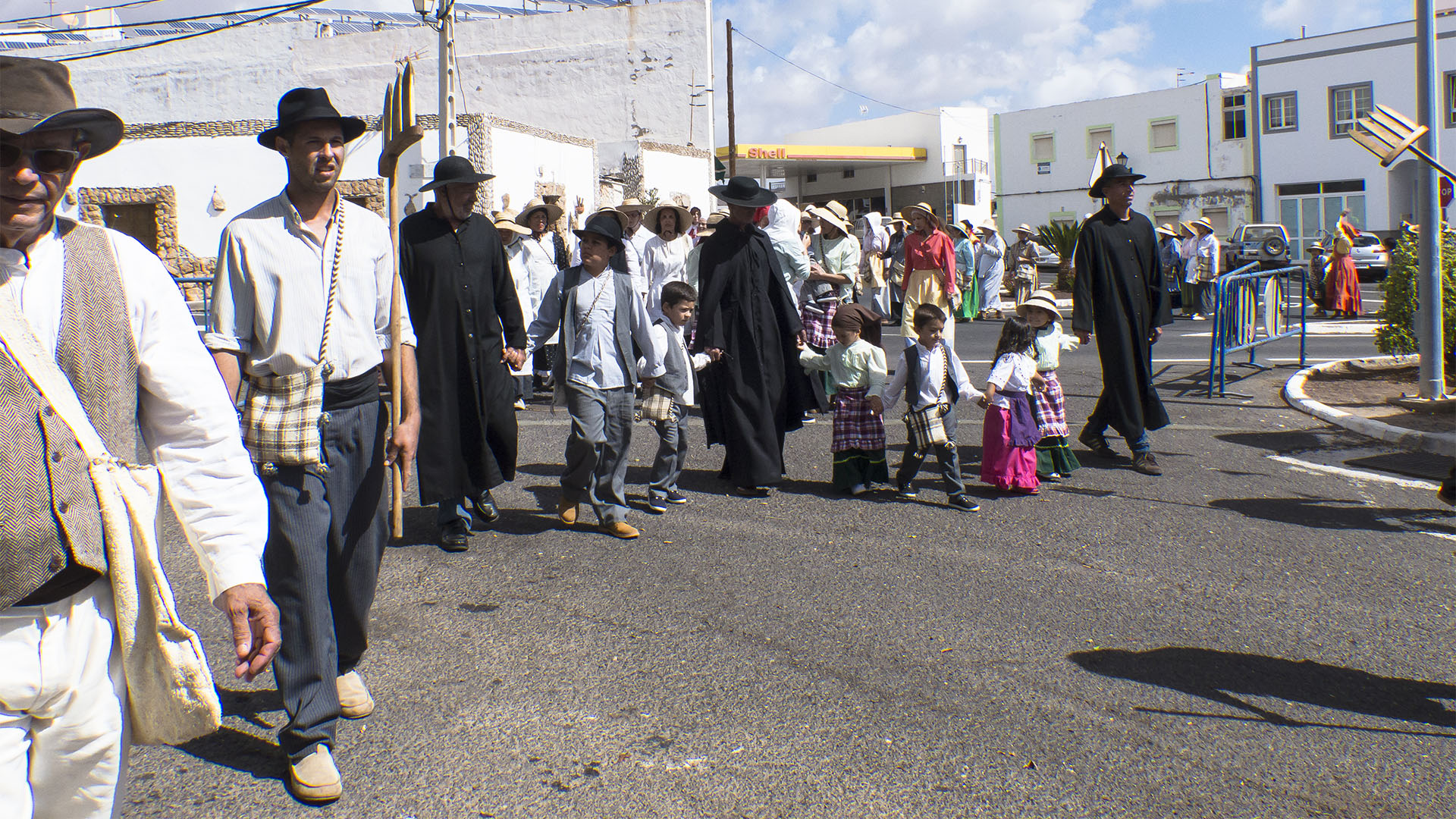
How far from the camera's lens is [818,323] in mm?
9984

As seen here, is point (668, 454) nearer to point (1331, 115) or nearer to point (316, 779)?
point (316, 779)

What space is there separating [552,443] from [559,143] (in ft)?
49.9

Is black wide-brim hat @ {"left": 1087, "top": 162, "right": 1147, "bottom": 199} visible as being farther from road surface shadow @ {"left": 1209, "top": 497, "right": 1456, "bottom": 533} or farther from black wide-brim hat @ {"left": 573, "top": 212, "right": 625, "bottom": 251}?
black wide-brim hat @ {"left": 573, "top": 212, "right": 625, "bottom": 251}

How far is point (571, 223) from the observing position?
70.4 feet

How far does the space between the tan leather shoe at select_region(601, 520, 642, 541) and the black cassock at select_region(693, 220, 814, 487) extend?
1195 millimetres

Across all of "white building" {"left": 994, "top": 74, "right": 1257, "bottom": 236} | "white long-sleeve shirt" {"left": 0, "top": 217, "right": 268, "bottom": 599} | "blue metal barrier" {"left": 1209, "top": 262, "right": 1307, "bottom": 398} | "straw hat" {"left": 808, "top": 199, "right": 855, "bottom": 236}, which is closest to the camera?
"white long-sleeve shirt" {"left": 0, "top": 217, "right": 268, "bottom": 599}

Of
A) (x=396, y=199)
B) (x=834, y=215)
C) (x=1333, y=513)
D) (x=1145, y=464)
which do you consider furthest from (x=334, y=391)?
(x=834, y=215)

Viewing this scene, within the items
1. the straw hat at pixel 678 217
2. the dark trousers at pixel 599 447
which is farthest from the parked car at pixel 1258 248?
the dark trousers at pixel 599 447

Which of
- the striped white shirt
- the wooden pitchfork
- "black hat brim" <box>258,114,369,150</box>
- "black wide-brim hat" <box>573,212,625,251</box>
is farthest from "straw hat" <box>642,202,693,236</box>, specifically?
the striped white shirt

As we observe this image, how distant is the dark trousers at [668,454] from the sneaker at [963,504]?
63.7 inches

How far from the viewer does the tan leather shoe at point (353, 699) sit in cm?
393

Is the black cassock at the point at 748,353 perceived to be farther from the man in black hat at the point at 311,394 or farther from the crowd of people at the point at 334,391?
the man in black hat at the point at 311,394

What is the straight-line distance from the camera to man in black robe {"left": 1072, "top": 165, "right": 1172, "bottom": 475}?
7996 millimetres

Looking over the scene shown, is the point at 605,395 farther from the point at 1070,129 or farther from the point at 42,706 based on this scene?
the point at 1070,129
